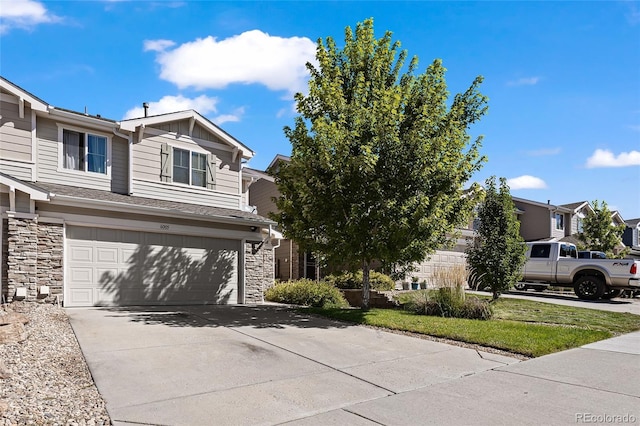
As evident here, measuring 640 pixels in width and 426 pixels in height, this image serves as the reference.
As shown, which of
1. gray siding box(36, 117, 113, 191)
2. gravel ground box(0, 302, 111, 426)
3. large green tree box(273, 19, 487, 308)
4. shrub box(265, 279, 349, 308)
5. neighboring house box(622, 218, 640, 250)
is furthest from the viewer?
neighboring house box(622, 218, 640, 250)

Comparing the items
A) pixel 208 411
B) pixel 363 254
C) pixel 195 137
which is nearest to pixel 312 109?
pixel 363 254

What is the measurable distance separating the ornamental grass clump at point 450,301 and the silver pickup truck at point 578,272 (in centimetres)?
818

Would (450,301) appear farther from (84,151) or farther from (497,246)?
(84,151)

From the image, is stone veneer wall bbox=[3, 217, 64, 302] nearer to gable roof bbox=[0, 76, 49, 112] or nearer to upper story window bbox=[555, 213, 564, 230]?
gable roof bbox=[0, 76, 49, 112]

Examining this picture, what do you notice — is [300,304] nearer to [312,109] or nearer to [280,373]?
[312,109]

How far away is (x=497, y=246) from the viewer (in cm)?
1495

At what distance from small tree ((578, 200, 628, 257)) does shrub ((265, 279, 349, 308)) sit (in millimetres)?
21960

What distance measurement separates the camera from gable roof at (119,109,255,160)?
14.9m

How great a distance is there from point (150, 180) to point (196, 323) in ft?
21.8

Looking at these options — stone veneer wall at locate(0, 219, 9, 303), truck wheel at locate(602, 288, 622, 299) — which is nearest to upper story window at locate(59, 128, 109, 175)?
stone veneer wall at locate(0, 219, 9, 303)

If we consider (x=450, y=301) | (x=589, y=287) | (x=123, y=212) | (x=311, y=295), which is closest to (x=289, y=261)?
(x=311, y=295)

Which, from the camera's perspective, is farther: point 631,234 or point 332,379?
point 631,234

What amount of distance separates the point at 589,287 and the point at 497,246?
6.89m

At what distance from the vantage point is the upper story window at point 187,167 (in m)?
15.8
